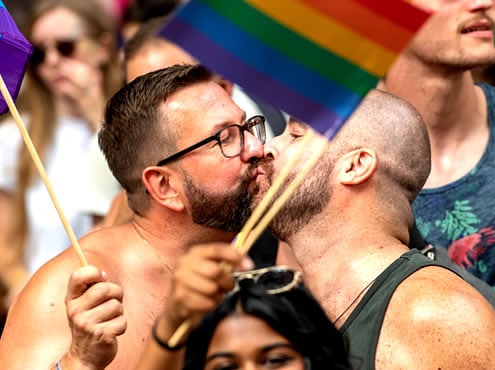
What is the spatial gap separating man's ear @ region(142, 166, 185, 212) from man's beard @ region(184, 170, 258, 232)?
0.07m

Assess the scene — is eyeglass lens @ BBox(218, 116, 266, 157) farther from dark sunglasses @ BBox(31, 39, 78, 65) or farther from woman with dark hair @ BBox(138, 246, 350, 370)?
dark sunglasses @ BBox(31, 39, 78, 65)

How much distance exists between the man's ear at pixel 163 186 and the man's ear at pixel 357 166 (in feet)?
2.49

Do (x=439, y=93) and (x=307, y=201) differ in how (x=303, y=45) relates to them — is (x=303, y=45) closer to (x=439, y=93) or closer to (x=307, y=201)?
(x=307, y=201)

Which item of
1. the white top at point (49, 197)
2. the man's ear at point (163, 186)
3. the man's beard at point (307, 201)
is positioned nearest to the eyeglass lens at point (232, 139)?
the man's ear at point (163, 186)

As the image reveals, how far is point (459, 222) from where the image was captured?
21.0ft

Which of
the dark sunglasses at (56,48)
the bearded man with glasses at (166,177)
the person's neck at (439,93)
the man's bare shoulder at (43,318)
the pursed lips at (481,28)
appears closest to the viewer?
the man's bare shoulder at (43,318)

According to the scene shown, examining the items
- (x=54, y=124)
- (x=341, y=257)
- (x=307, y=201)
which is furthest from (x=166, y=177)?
(x=54, y=124)

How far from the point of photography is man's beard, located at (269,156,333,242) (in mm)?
Answer: 5414

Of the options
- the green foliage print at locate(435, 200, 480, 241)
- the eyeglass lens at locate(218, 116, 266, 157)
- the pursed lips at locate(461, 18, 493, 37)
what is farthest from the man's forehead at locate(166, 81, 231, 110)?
the pursed lips at locate(461, 18, 493, 37)

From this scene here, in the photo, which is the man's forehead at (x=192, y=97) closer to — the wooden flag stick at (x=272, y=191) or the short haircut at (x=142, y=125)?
the short haircut at (x=142, y=125)

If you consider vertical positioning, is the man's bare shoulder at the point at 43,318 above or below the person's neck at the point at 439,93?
below

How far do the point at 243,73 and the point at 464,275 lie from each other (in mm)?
1481

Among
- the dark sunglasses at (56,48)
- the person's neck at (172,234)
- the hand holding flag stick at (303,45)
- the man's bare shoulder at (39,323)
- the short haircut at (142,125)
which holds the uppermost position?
the hand holding flag stick at (303,45)

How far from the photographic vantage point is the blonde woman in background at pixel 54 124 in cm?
780
